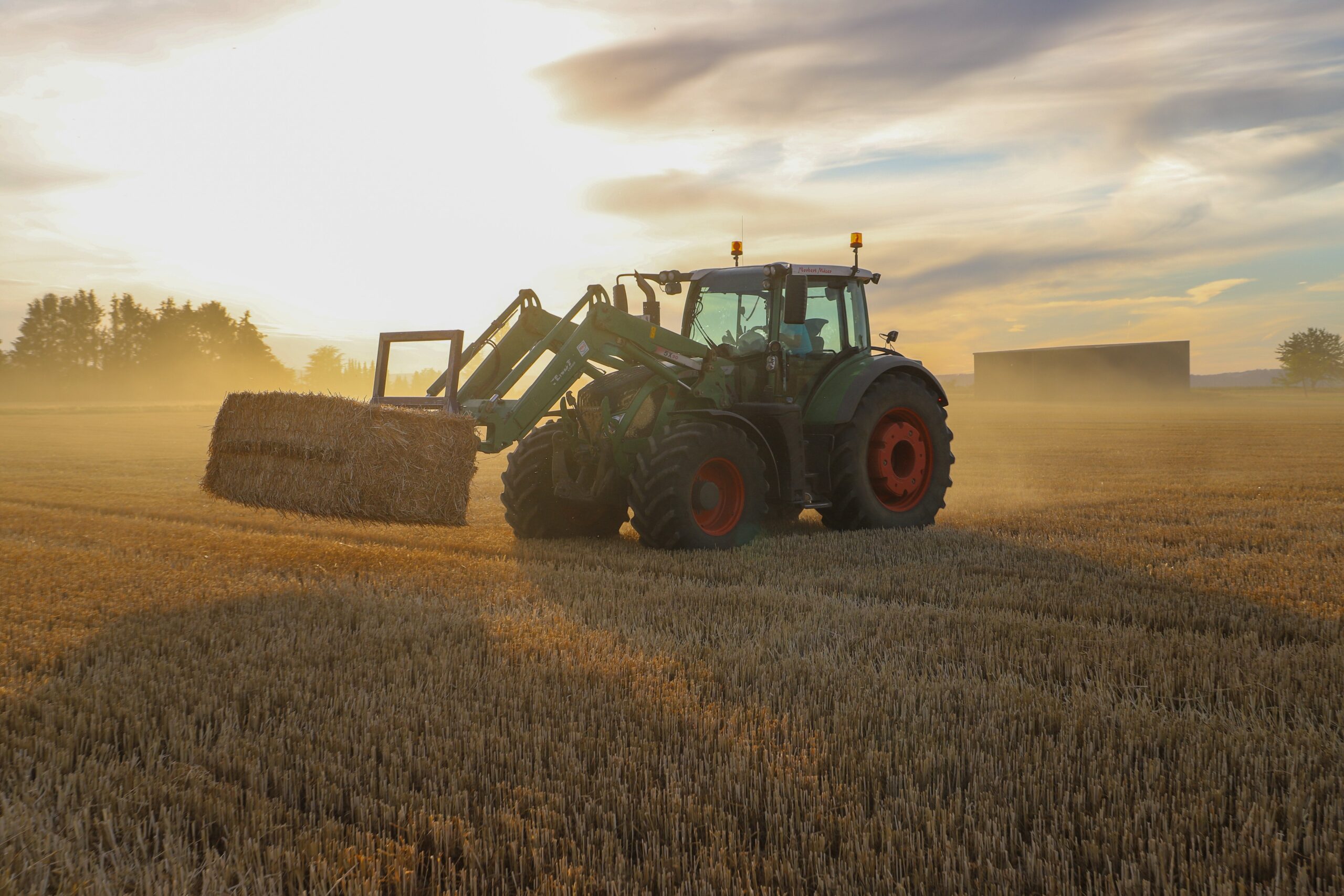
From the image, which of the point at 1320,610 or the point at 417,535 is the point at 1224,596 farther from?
the point at 417,535

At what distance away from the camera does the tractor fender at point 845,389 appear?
9.58m

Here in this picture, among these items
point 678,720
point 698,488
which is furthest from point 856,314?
point 678,720

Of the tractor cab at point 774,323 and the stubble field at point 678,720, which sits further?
the tractor cab at point 774,323

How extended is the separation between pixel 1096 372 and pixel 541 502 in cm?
6172

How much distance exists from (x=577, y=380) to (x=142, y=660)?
4.45 m

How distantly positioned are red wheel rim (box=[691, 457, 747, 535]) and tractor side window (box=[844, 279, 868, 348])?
2470 millimetres

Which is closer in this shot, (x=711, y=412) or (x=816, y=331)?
(x=711, y=412)

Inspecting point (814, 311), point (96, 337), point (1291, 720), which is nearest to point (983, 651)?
point (1291, 720)

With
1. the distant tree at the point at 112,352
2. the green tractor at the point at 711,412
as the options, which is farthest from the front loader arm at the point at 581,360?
the distant tree at the point at 112,352

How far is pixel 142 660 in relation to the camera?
4.97m

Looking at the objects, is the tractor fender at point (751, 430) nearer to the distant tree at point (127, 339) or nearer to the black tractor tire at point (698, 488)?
the black tractor tire at point (698, 488)

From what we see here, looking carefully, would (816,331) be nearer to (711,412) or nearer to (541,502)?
(711,412)

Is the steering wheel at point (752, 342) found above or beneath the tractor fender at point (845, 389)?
above

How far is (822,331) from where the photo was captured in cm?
1014
